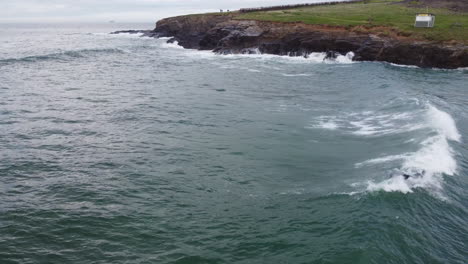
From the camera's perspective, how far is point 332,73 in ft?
164

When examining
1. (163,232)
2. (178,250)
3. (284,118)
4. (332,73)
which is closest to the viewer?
(178,250)

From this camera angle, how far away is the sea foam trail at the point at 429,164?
16969 mm

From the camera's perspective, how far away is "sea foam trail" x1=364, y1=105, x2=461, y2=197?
55.7 ft

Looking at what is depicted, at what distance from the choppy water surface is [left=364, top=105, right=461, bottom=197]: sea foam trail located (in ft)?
0.29

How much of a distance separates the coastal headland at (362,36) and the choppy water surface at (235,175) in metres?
18.8

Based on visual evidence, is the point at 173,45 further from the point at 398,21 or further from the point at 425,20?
the point at 425,20

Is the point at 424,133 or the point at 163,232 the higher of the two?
the point at 424,133

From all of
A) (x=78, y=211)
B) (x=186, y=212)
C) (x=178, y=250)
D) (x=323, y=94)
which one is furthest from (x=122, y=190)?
(x=323, y=94)

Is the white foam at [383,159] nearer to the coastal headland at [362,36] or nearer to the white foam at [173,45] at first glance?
the coastal headland at [362,36]

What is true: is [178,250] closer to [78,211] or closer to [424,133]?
[78,211]

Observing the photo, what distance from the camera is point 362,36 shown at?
62531 millimetres

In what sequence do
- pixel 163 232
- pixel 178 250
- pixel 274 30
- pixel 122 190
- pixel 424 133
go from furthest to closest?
pixel 274 30 → pixel 424 133 → pixel 122 190 → pixel 163 232 → pixel 178 250

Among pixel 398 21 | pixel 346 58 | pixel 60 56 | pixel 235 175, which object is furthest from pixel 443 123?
pixel 60 56

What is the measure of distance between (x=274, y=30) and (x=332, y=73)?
2488 cm
